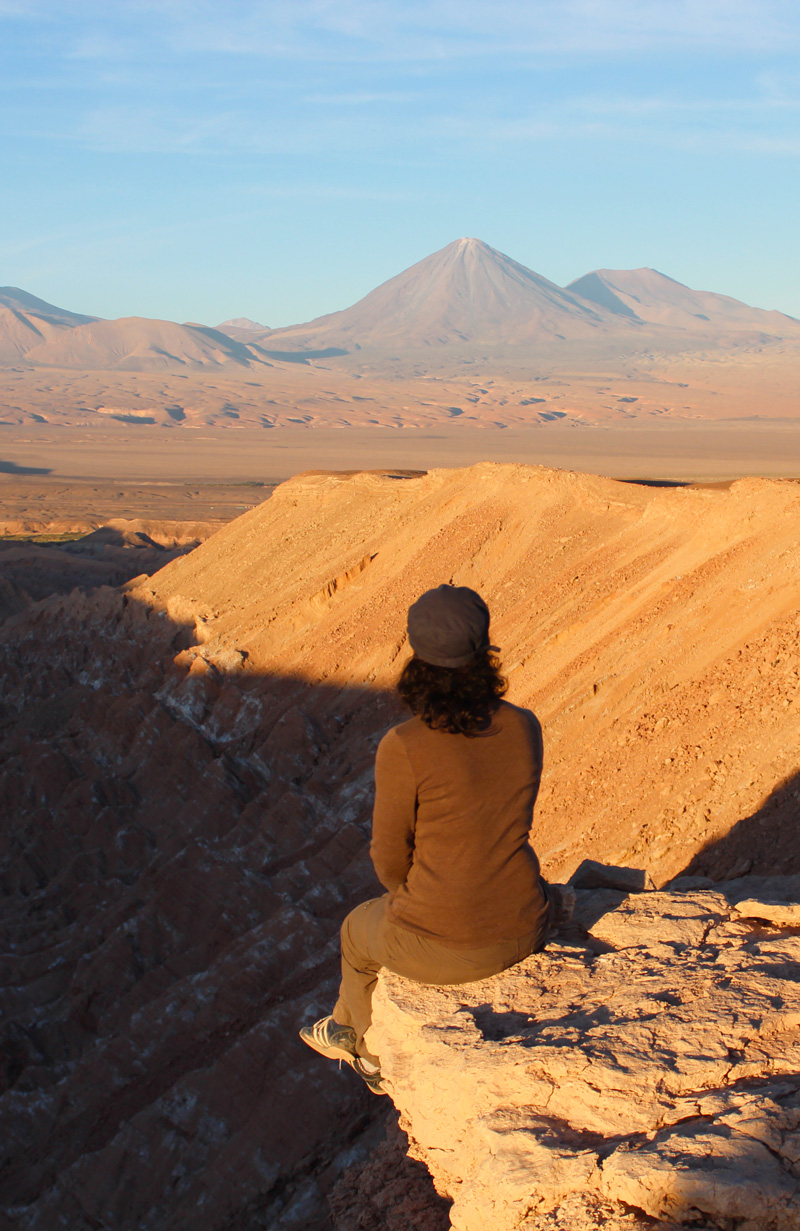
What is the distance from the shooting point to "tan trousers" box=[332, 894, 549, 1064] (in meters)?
3.66

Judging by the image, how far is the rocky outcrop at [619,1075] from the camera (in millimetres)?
2645

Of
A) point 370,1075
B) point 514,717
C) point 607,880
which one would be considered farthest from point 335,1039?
point 607,880

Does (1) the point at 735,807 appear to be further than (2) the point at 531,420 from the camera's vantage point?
No

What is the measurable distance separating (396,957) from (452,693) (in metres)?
1.08

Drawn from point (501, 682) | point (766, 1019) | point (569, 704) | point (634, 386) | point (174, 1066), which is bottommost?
point (174, 1066)

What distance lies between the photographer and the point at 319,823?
11.8 m

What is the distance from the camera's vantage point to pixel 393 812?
3441 millimetres

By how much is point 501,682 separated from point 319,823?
8.80m

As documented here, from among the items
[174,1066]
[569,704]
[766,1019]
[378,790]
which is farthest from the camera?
[569,704]

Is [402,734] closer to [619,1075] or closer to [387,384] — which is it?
[619,1075]

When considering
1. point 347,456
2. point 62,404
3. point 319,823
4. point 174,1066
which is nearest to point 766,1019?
point 174,1066

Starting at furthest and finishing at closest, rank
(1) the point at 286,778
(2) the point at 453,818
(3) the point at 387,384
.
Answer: (3) the point at 387,384, (1) the point at 286,778, (2) the point at 453,818

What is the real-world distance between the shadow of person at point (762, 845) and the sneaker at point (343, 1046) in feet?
10.9

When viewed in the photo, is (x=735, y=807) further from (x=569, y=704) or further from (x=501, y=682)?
(x=501, y=682)
